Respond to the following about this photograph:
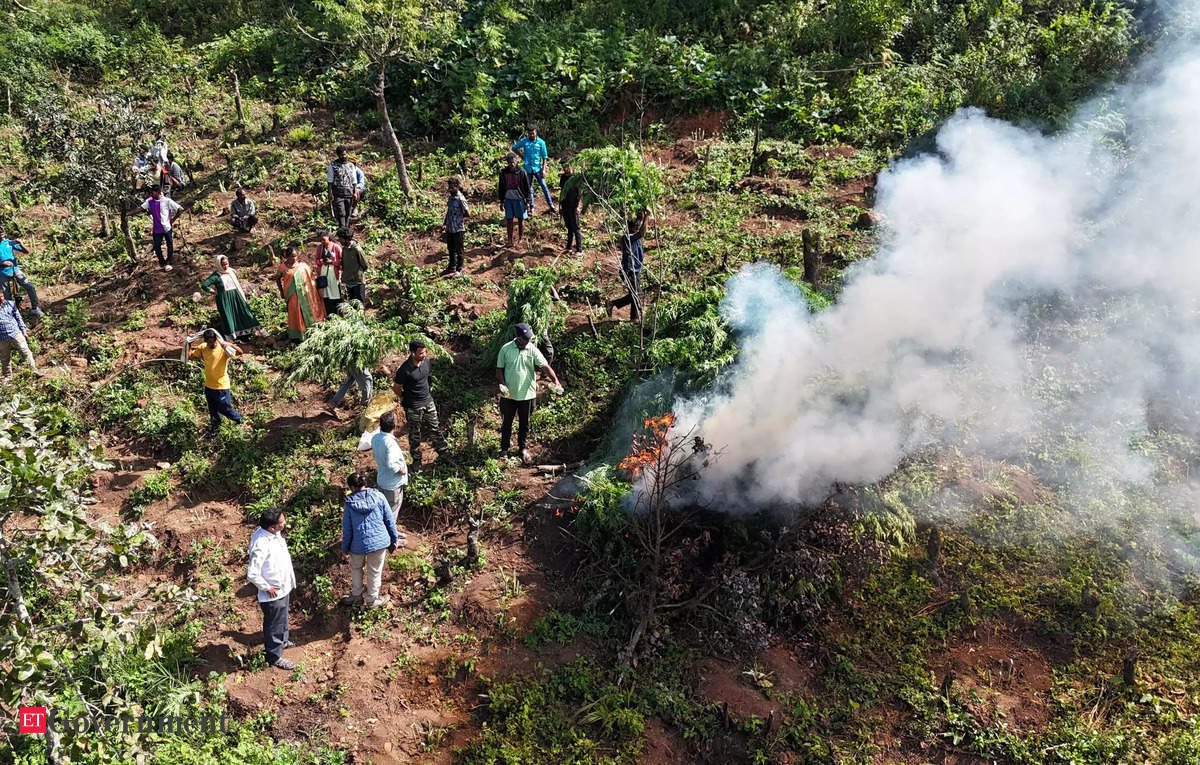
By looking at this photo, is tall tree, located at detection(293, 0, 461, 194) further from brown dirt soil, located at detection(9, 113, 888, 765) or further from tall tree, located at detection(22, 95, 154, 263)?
brown dirt soil, located at detection(9, 113, 888, 765)

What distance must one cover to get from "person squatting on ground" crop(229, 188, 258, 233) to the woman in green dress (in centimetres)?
249

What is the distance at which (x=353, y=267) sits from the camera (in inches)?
407

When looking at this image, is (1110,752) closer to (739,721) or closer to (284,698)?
(739,721)

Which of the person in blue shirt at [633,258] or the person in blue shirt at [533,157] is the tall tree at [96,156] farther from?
the person in blue shirt at [633,258]

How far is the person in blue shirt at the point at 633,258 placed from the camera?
1031cm

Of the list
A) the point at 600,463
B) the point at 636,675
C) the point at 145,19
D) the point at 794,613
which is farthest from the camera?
the point at 145,19

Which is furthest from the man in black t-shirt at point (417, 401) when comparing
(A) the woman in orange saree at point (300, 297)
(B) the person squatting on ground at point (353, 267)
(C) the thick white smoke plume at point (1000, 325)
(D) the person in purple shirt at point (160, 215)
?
(D) the person in purple shirt at point (160, 215)

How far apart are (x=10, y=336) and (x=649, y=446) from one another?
24.9 feet

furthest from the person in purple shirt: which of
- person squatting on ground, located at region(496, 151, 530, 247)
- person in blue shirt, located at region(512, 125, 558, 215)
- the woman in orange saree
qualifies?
person in blue shirt, located at region(512, 125, 558, 215)

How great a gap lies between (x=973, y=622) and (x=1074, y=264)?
18.8 ft

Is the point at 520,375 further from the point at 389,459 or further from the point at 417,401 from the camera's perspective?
the point at 389,459

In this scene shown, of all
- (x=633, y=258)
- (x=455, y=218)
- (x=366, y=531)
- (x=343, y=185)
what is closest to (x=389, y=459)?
(x=366, y=531)

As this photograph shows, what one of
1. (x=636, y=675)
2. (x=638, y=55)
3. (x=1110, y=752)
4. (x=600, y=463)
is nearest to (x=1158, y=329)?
(x=1110, y=752)

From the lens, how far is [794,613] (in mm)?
7410
